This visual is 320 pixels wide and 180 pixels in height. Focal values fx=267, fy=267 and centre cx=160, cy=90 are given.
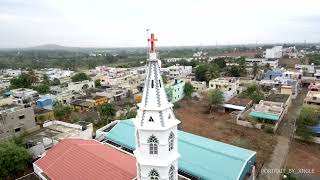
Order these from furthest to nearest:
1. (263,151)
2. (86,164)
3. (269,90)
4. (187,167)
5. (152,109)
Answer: (269,90) < (263,151) < (187,167) < (86,164) < (152,109)

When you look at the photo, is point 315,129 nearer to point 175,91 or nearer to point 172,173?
point 175,91

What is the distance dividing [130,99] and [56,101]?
13.8 metres

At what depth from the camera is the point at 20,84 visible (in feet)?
213

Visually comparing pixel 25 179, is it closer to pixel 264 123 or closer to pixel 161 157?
pixel 161 157

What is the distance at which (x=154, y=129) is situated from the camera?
37.9ft

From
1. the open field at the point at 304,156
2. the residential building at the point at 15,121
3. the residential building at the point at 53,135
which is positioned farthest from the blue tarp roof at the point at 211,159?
the residential building at the point at 15,121

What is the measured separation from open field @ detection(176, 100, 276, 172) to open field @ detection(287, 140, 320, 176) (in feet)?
7.45

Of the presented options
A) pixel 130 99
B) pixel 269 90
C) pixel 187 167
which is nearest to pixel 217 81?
pixel 269 90

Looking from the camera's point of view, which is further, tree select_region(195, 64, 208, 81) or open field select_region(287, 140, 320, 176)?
tree select_region(195, 64, 208, 81)

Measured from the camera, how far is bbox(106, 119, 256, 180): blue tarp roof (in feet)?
69.8

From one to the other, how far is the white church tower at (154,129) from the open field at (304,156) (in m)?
20.1

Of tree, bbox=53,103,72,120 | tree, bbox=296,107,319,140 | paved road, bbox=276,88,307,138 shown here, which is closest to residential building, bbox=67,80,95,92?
tree, bbox=53,103,72,120

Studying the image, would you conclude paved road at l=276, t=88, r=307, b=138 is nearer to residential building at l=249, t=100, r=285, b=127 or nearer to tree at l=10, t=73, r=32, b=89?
residential building at l=249, t=100, r=285, b=127

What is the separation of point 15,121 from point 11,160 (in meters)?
13.6
